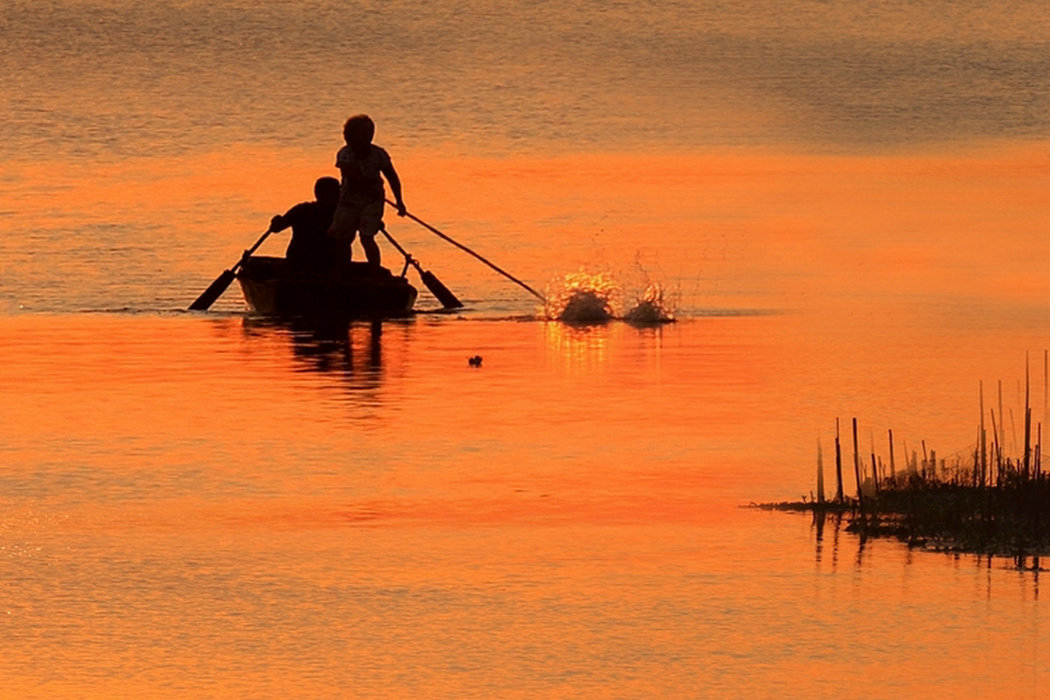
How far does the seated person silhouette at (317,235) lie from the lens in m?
31.3

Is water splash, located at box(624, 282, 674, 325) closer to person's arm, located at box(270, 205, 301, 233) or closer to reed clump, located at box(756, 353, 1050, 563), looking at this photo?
person's arm, located at box(270, 205, 301, 233)

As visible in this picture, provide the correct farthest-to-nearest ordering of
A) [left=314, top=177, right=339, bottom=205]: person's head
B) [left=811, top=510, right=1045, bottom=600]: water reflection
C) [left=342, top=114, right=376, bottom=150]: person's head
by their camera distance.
Answer: 1. [left=314, top=177, right=339, bottom=205]: person's head
2. [left=342, top=114, right=376, bottom=150]: person's head
3. [left=811, top=510, right=1045, bottom=600]: water reflection

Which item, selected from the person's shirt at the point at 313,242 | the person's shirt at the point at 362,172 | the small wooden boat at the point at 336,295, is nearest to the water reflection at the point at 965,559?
the small wooden boat at the point at 336,295

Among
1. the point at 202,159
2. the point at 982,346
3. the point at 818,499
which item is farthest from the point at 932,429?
the point at 202,159

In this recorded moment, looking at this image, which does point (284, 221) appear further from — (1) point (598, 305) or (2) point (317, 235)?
(1) point (598, 305)

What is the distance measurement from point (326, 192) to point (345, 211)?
54cm

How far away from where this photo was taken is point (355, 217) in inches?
1214

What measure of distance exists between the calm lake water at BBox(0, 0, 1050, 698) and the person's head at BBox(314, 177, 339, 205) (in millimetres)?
1577

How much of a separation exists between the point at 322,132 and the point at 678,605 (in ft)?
199

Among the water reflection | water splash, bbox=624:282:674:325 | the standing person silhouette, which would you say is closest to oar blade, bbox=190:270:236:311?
the standing person silhouette

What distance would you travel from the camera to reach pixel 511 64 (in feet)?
338

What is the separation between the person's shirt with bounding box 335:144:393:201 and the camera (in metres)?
31.0

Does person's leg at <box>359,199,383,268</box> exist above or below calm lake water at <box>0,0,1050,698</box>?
Answer: above

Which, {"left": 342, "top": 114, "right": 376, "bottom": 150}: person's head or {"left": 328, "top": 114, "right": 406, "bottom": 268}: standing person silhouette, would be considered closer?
{"left": 342, "top": 114, "right": 376, "bottom": 150}: person's head
